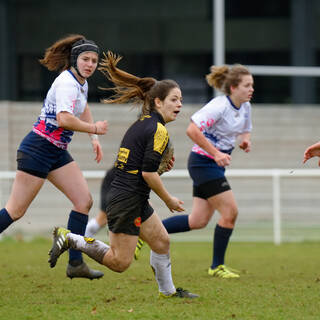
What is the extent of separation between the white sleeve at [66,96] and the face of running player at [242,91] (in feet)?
5.99

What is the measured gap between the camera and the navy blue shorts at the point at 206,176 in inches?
295

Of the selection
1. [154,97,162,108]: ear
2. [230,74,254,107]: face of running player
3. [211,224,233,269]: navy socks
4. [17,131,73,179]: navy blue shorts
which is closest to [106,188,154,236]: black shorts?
[154,97,162,108]: ear

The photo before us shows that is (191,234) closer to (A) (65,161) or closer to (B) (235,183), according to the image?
(B) (235,183)

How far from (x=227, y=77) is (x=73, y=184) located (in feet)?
6.41

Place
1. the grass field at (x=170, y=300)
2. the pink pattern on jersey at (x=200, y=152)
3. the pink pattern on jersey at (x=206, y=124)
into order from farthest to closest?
the pink pattern on jersey at (x=200, y=152) → the pink pattern on jersey at (x=206, y=124) → the grass field at (x=170, y=300)

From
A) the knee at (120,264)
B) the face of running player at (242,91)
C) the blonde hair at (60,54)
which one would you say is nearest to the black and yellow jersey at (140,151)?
the knee at (120,264)

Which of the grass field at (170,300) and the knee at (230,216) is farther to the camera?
the knee at (230,216)

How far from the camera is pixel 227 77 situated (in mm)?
7715

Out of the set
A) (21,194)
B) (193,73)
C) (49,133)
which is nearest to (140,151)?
(49,133)

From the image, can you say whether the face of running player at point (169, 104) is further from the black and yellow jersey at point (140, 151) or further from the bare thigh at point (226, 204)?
the bare thigh at point (226, 204)

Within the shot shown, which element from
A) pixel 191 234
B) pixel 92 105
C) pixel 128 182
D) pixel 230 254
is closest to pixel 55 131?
pixel 128 182

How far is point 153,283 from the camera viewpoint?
7.00 meters

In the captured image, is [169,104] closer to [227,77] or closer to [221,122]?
[221,122]

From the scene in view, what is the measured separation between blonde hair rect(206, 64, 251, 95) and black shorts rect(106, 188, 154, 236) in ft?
7.73
